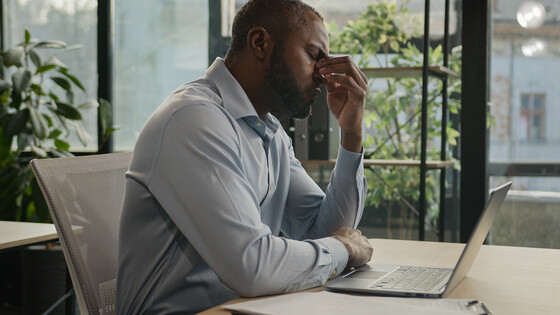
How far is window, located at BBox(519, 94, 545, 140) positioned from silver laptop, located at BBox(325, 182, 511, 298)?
226 centimetres

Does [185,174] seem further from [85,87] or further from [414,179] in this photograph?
[85,87]

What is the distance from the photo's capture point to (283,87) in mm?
1486

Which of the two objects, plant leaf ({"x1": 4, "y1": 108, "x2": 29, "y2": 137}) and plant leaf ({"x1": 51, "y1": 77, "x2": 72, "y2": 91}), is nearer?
plant leaf ({"x1": 4, "y1": 108, "x2": 29, "y2": 137})

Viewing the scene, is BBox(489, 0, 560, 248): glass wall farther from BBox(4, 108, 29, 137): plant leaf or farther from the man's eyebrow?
BBox(4, 108, 29, 137): plant leaf

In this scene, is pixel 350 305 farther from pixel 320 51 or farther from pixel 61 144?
pixel 61 144

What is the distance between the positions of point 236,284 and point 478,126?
267cm

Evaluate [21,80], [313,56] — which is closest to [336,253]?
[313,56]

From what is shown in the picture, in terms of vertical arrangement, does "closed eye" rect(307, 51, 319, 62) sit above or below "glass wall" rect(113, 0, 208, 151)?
below

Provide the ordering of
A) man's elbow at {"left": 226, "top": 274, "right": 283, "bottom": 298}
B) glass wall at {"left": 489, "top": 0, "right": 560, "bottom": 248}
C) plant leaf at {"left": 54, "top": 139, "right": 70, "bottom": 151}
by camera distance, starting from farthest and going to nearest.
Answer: plant leaf at {"left": 54, "top": 139, "right": 70, "bottom": 151}, glass wall at {"left": 489, "top": 0, "right": 560, "bottom": 248}, man's elbow at {"left": 226, "top": 274, "right": 283, "bottom": 298}

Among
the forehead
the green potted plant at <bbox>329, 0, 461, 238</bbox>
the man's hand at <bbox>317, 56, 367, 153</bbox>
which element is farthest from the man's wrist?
the green potted plant at <bbox>329, 0, 461, 238</bbox>

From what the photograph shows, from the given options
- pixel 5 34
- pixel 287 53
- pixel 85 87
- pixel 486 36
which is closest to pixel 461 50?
pixel 486 36

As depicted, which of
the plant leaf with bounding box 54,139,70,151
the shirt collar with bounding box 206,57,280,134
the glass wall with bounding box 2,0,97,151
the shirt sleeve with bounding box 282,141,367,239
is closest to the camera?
the shirt collar with bounding box 206,57,280,134

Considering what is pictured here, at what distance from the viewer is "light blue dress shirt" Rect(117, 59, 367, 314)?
113 centimetres

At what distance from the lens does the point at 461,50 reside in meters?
3.51
